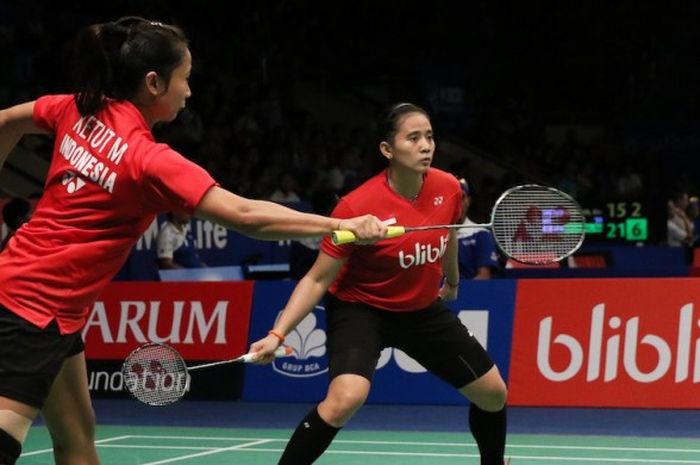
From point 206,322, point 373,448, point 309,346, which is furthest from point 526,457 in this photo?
point 206,322

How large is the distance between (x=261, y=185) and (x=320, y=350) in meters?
6.33

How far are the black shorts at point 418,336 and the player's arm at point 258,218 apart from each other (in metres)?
1.55

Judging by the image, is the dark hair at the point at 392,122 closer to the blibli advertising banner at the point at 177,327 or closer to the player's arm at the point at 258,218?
the player's arm at the point at 258,218

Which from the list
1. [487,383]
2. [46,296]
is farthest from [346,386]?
[46,296]

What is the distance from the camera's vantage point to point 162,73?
358 cm

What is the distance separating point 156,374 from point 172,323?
203 inches

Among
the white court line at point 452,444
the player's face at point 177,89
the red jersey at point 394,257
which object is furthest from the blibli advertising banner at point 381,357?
the player's face at point 177,89

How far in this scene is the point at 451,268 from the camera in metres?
5.49

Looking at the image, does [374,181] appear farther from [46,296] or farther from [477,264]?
[477,264]

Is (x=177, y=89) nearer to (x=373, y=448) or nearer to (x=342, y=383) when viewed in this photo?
(x=342, y=383)

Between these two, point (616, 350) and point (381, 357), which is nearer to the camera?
point (616, 350)

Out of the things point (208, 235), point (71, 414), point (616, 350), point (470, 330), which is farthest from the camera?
point (208, 235)

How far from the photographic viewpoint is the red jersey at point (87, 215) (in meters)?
3.45

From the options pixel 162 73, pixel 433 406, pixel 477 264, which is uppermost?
pixel 162 73
